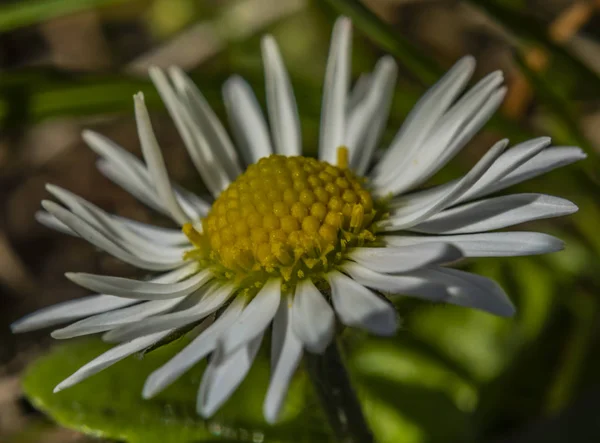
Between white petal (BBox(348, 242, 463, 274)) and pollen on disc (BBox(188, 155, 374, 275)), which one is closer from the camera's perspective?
white petal (BBox(348, 242, 463, 274))

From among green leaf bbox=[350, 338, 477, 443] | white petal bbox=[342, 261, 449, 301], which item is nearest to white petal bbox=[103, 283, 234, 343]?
white petal bbox=[342, 261, 449, 301]

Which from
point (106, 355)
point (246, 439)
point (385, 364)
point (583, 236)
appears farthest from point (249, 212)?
point (583, 236)

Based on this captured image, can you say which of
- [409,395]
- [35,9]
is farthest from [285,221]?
[35,9]

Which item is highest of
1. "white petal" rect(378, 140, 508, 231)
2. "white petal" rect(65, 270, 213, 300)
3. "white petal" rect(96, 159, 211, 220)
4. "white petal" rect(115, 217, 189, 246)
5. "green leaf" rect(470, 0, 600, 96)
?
"green leaf" rect(470, 0, 600, 96)

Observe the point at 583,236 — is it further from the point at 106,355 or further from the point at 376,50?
the point at 106,355

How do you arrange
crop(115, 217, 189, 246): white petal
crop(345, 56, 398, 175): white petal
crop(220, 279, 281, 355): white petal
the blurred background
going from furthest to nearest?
the blurred background, crop(345, 56, 398, 175): white petal, crop(115, 217, 189, 246): white petal, crop(220, 279, 281, 355): white petal

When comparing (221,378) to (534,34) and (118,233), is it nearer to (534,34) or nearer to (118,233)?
(118,233)

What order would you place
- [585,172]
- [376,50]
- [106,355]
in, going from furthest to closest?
[376,50], [585,172], [106,355]

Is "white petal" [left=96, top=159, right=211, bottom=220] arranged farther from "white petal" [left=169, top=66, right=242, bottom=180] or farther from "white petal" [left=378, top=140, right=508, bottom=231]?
"white petal" [left=378, top=140, right=508, bottom=231]
